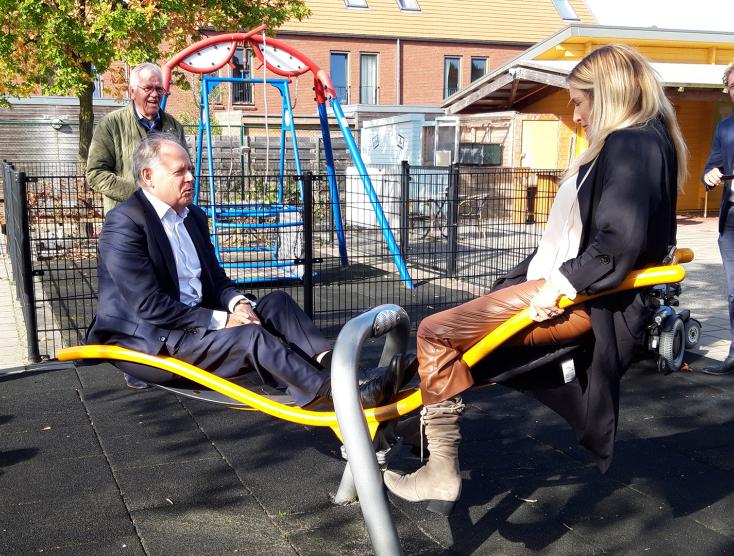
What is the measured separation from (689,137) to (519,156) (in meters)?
4.60

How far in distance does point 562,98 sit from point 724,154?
523 inches

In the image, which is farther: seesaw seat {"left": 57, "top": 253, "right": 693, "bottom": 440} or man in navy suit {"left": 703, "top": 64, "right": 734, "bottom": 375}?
man in navy suit {"left": 703, "top": 64, "right": 734, "bottom": 375}

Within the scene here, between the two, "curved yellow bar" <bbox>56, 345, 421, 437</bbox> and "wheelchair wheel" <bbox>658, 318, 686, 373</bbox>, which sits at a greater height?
"curved yellow bar" <bbox>56, 345, 421, 437</bbox>

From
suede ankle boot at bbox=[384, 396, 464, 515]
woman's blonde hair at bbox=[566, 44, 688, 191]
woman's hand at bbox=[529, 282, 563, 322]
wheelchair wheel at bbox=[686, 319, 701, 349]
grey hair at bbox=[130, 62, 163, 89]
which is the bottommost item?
wheelchair wheel at bbox=[686, 319, 701, 349]

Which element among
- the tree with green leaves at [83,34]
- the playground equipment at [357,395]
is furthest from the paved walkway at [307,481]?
the tree with green leaves at [83,34]

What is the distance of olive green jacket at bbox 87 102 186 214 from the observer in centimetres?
593

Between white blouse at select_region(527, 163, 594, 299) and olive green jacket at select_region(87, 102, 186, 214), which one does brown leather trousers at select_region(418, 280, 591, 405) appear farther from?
olive green jacket at select_region(87, 102, 186, 214)

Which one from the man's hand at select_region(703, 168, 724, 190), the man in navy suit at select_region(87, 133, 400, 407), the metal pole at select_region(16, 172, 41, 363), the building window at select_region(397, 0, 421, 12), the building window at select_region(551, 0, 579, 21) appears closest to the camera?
the man in navy suit at select_region(87, 133, 400, 407)

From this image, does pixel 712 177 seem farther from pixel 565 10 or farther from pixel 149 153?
pixel 565 10

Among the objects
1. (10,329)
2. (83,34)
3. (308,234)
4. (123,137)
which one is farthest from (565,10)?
(123,137)

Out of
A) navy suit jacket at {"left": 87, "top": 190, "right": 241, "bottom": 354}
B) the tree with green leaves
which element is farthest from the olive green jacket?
the tree with green leaves

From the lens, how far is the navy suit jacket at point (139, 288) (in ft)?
12.2

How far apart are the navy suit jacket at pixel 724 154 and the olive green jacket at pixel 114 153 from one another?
12.9ft

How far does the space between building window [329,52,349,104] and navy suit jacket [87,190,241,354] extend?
31.7 meters
